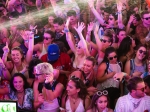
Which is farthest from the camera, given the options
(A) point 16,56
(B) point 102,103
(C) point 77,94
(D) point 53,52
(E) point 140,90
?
(A) point 16,56

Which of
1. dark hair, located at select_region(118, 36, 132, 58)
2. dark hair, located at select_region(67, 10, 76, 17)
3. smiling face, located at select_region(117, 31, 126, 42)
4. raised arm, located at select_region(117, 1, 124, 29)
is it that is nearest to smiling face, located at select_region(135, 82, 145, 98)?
dark hair, located at select_region(118, 36, 132, 58)

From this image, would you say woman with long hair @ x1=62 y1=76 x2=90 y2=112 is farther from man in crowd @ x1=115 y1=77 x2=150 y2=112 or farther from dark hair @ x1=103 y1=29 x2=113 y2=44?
dark hair @ x1=103 y1=29 x2=113 y2=44

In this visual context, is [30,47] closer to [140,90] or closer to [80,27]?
[80,27]

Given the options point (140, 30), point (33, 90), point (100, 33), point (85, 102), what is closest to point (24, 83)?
point (33, 90)

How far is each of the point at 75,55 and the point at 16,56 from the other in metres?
0.69

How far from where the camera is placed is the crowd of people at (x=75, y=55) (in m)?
3.68

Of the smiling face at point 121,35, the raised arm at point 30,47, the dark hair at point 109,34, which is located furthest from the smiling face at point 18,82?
the smiling face at point 121,35

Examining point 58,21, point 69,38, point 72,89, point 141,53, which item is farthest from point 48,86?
point 141,53

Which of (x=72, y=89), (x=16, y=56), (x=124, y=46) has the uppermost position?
(x=124, y=46)

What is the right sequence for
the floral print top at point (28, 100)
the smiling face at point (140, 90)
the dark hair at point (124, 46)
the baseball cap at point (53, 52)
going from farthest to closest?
the floral print top at point (28, 100) < the baseball cap at point (53, 52) < the dark hair at point (124, 46) < the smiling face at point (140, 90)

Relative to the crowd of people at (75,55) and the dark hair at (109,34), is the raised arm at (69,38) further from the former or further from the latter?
the dark hair at (109,34)

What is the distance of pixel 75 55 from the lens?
3875mm

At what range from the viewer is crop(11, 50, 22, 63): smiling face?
4.08 m

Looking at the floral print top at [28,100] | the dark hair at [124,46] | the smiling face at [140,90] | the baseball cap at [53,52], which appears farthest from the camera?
the floral print top at [28,100]
